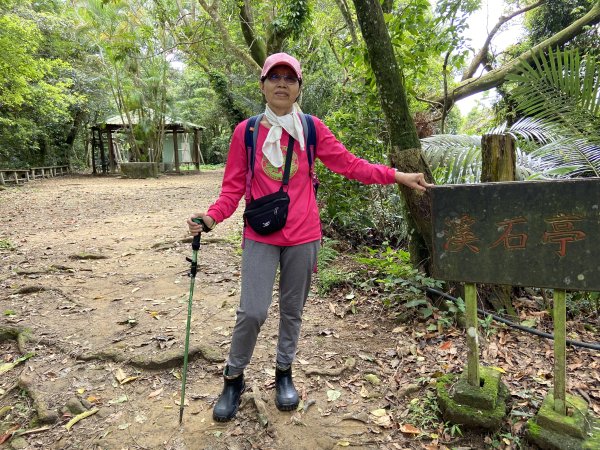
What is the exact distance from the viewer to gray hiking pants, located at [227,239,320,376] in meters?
2.26

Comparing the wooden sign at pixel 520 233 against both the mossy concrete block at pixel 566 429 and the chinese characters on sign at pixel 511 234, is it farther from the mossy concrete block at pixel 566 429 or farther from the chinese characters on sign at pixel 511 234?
the mossy concrete block at pixel 566 429

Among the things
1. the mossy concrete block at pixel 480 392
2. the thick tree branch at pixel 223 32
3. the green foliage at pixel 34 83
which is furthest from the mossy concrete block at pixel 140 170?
the mossy concrete block at pixel 480 392

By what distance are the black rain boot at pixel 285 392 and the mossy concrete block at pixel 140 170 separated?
59.1ft

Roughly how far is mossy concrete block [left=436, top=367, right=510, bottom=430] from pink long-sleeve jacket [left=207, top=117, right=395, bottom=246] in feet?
4.09

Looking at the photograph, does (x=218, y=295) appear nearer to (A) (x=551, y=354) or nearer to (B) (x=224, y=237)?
(B) (x=224, y=237)

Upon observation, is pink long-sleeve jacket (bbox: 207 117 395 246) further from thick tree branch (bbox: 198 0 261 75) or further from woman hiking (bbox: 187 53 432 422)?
thick tree branch (bbox: 198 0 261 75)

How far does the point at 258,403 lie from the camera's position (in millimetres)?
2570

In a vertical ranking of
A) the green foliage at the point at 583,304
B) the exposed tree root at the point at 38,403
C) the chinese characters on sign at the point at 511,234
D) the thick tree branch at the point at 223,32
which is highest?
the thick tree branch at the point at 223,32

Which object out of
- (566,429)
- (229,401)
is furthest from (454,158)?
(229,401)

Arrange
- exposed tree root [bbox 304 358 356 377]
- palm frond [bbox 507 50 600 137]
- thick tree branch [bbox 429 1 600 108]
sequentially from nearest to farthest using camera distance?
exposed tree root [bbox 304 358 356 377]
palm frond [bbox 507 50 600 137]
thick tree branch [bbox 429 1 600 108]

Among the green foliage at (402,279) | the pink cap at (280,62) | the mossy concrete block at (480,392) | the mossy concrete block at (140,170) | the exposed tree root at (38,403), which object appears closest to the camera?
the pink cap at (280,62)

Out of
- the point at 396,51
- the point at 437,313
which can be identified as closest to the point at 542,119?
the point at 396,51

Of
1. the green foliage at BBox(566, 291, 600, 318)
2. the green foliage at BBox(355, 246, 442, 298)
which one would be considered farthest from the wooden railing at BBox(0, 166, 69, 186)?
the green foliage at BBox(566, 291, 600, 318)

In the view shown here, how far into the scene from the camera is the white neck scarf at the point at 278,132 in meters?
2.21
